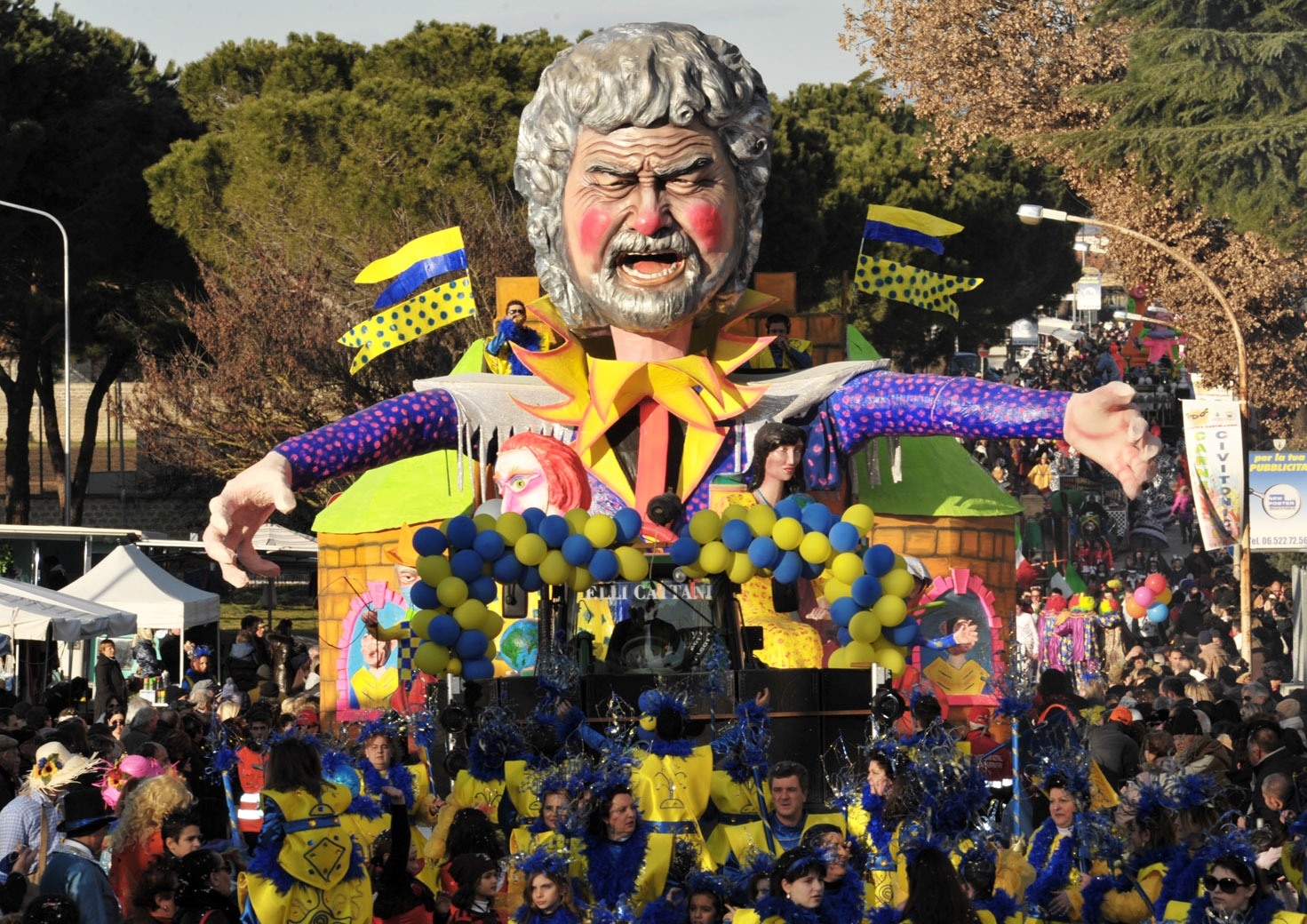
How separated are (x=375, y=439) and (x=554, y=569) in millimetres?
1955

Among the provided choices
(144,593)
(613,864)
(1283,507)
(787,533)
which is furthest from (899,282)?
(613,864)

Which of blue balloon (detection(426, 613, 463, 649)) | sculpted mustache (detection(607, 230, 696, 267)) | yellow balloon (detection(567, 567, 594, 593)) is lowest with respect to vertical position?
blue balloon (detection(426, 613, 463, 649))

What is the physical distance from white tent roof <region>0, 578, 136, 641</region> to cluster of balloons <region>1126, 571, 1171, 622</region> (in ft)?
33.8

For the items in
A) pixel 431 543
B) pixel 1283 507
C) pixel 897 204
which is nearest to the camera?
pixel 431 543

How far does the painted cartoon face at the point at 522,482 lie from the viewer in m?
12.7

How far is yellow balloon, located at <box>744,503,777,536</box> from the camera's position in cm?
1160

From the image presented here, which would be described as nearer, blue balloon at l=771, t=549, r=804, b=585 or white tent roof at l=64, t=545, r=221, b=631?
blue balloon at l=771, t=549, r=804, b=585

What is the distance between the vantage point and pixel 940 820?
882cm

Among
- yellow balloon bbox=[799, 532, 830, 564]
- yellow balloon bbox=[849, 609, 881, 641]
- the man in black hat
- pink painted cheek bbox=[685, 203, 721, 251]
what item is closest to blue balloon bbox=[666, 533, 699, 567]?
yellow balloon bbox=[799, 532, 830, 564]

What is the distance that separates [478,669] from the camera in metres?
12.1

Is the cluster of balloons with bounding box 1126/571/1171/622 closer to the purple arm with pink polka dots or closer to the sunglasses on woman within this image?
the purple arm with pink polka dots

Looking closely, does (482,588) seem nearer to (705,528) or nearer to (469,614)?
(469,614)

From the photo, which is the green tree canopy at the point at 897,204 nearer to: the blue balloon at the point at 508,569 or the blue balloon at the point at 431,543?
the blue balloon at the point at 431,543

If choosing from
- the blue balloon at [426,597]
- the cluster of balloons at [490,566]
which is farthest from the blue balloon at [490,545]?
the blue balloon at [426,597]
